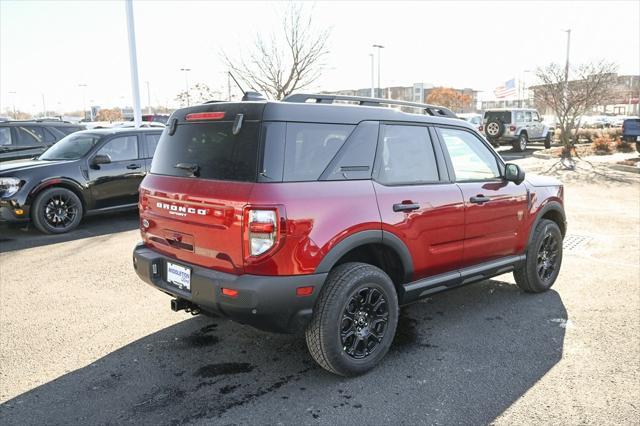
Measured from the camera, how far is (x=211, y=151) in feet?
11.4

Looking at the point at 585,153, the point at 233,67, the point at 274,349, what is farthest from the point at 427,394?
the point at 585,153

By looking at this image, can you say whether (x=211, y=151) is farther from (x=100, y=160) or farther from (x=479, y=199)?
(x=100, y=160)

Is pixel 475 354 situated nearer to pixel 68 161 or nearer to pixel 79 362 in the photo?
pixel 79 362

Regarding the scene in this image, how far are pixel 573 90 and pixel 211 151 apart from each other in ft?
70.0

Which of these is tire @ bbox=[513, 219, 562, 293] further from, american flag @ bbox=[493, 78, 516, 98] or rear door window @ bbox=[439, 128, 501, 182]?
american flag @ bbox=[493, 78, 516, 98]

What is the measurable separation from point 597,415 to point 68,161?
8.01 meters

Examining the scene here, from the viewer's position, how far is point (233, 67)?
19.4m

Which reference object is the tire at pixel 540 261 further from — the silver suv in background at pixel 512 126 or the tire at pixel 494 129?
the silver suv in background at pixel 512 126

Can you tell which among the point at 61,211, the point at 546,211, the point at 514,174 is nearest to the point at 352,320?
the point at 514,174

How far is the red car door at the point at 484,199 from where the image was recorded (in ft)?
14.1

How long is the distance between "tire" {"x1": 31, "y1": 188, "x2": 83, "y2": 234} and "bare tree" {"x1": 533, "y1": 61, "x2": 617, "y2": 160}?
59.2ft

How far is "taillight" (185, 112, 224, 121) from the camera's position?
3478mm

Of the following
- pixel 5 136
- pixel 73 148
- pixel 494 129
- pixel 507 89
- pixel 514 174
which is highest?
pixel 507 89

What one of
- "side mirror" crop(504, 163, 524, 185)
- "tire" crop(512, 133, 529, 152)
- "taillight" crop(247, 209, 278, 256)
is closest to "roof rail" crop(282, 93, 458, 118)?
"side mirror" crop(504, 163, 524, 185)
